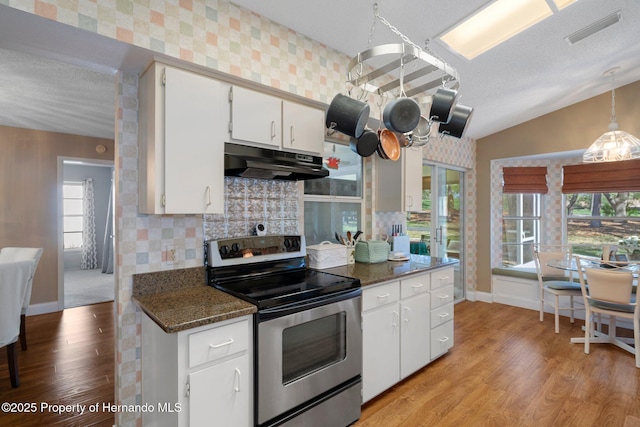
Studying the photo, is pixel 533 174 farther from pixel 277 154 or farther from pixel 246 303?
pixel 246 303

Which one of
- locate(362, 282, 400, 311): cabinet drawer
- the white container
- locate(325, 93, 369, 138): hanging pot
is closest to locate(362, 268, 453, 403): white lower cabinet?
locate(362, 282, 400, 311): cabinet drawer

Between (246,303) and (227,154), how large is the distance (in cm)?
86

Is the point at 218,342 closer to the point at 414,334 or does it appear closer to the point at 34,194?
the point at 414,334

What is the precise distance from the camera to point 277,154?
7.07ft

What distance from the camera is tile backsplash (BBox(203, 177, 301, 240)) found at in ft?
7.15

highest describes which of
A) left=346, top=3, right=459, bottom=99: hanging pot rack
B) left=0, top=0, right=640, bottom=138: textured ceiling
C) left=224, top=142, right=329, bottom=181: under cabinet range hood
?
A: left=0, top=0, right=640, bottom=138: textured ceiling

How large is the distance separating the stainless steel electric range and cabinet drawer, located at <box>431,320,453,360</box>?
0.97 meters

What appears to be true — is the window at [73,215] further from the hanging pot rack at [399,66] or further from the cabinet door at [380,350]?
the cabinet door at [380,350]

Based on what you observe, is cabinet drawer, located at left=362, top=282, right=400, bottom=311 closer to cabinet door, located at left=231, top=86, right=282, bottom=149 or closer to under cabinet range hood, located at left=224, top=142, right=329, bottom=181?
under cabinet range hood, located at left=224, top=142, right=329, bottom=181

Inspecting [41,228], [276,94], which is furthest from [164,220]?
[41,228]

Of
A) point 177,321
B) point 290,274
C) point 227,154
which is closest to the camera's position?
point 177,321

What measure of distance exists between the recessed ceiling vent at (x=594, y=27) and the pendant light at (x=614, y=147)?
107cm

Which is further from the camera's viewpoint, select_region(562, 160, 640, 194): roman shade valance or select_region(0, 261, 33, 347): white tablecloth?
select_region(562, 160, 640, 194): roman shade valance

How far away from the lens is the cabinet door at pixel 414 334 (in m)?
2.47
